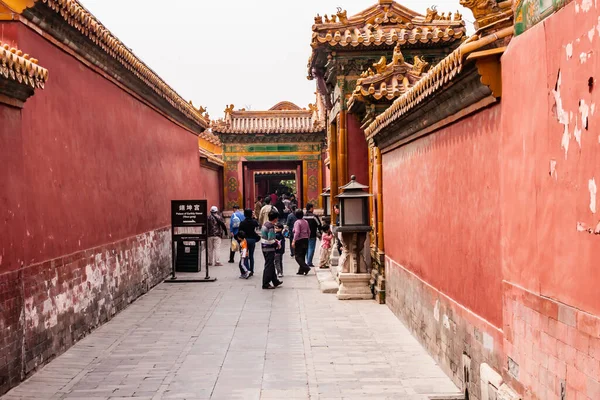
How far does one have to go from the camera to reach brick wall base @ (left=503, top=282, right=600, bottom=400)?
12.8 feet

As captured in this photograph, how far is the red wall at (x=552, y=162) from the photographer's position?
3.88 meters

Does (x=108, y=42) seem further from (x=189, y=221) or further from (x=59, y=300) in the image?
(x=189, y=221)

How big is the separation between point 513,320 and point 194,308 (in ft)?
27.5

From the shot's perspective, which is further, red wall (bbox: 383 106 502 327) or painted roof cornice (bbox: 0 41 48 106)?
painted roof cornice (bbox: 0 41 48 106)

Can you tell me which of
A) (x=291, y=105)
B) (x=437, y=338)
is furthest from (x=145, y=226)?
(x=291, y=105)

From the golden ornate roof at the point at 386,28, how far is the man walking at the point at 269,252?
456 centimetres

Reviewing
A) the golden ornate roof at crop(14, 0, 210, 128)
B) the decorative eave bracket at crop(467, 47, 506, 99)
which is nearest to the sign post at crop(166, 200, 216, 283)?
the golden ornate roof at crop(14, 0, 210, 128)

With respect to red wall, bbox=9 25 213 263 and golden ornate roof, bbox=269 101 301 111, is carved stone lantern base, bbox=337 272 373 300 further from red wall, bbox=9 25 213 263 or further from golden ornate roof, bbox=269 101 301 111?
golden ornate roof, bbox=269 101 301 111

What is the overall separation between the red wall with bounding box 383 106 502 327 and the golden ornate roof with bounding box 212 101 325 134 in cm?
2390

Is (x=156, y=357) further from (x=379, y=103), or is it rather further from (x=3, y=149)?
(x=379, y=103)

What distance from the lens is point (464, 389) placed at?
683 cm

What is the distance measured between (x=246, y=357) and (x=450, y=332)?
257 cm

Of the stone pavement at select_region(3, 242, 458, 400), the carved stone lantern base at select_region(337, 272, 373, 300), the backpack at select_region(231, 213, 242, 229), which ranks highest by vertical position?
the backpack at select_region(231, 213, 242, 229)

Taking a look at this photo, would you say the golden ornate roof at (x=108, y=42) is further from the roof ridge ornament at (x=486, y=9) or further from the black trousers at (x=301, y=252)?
the roof ridge ornament at (x=486, y=9)
